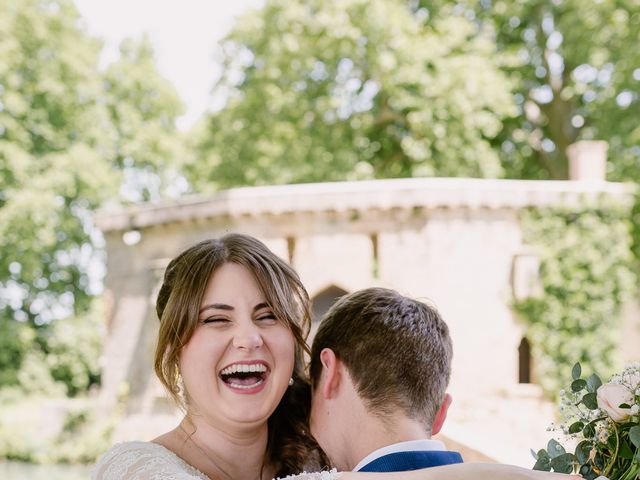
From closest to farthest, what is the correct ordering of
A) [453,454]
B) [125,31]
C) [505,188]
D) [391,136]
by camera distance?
[453,454] → [505,188] → [391,136] → [125,31]

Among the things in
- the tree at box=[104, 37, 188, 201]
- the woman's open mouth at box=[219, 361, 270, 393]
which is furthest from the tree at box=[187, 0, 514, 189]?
the woman's open mouth at box=[219, 361, 270, 393]

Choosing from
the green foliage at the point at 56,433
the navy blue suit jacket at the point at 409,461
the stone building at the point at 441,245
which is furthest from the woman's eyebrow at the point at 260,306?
the green foliage at the point at 56,433

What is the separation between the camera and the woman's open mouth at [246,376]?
7.36 feet

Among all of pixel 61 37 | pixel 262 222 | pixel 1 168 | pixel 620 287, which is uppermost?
pixel 61 37

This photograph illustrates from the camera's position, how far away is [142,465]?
207cm

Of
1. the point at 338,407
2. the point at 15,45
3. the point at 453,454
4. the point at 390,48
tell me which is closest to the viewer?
the point at 453,454

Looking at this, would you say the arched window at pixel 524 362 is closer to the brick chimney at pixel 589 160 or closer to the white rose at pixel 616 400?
A: the brick chimney at pixel 589 160

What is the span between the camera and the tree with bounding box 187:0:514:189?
16141mm

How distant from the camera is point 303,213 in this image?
1395cm

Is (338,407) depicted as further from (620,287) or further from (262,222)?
(620,287)

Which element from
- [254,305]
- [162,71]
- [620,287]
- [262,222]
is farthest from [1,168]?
[254,305]

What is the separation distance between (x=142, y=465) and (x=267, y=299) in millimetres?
543

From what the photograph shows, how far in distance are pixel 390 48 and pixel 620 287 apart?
6337 millimetres

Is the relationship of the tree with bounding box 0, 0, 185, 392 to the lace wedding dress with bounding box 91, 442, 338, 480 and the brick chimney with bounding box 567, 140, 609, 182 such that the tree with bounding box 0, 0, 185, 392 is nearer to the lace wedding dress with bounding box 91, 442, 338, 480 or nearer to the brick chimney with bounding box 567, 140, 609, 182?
the brick chimney with bounding box 567, 140, 609, 182
